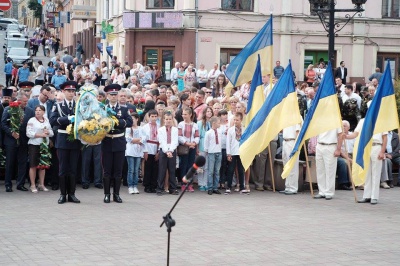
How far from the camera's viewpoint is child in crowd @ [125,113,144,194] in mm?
16938

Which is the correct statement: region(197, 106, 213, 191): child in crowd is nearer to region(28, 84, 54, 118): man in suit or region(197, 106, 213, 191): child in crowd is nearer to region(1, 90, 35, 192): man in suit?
region(28, 84, 54, 118): man in suit

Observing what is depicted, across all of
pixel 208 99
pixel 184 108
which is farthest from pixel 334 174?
pixel 208 99

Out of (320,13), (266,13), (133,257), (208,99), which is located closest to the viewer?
(133,257)

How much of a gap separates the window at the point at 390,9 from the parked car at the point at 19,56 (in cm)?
1942

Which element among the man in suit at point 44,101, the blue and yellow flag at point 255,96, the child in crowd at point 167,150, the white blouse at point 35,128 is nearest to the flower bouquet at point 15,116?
the white blouse at point 35,128

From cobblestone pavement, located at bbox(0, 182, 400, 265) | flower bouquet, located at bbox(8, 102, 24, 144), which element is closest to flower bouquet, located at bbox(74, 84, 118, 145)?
cobblestone pavement, located at bbox(0, 182, 400, 265)

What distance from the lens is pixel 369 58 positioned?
4109cm

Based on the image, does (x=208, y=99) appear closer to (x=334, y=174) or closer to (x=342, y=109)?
(x=342, y=109)

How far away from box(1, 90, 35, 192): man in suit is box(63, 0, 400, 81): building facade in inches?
888

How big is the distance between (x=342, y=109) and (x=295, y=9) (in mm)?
19992

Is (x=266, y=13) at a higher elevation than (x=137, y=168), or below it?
higher

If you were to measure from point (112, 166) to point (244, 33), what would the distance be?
982 inches

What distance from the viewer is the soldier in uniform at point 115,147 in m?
15.4

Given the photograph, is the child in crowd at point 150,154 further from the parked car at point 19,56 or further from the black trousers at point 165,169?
the parked car at point 19,56
